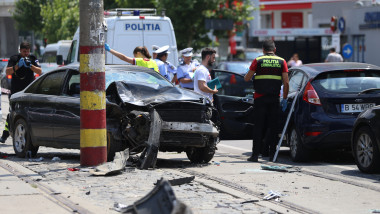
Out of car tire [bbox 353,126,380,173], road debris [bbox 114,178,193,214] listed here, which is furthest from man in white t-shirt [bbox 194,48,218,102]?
road debris [bbox 114,178,193,214]

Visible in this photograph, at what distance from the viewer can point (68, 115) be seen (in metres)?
11.2

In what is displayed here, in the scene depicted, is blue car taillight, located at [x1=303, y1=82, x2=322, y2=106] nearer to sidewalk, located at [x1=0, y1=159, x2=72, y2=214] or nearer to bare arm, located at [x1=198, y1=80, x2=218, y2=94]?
bare arm, located at [x1=198, y1=80, x2=218, y2=94]

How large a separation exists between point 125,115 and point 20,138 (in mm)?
2279

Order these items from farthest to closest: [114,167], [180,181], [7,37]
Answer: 1. [7,37]
2. [114,167]
3. [180,181]

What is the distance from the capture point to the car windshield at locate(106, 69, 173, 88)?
36.9 feet

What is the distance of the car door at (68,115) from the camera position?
11070 mm

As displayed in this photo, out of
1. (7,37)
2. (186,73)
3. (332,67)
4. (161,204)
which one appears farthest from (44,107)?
(7,37)

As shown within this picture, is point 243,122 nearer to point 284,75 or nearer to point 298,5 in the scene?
point 284,75

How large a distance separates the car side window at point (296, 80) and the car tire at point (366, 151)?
5.42 ft

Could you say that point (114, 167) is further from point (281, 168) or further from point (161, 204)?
point (161, 204)

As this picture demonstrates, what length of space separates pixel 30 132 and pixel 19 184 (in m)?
3.18

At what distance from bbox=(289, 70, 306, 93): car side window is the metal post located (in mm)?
3311

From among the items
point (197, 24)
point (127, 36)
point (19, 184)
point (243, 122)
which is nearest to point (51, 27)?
point (197, 24)

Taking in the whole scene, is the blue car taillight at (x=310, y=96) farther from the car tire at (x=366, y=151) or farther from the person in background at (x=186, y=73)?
the person in background at (x=186, y=73)
